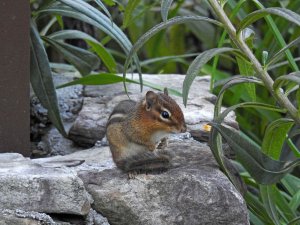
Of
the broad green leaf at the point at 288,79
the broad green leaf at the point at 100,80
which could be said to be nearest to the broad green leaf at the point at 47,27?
the broad green leaf at the point at 100,80

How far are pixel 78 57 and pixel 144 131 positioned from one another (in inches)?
40.3

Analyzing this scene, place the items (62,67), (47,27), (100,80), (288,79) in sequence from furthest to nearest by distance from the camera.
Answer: (47,27) → (62,67) → (100,80) → (288,79)

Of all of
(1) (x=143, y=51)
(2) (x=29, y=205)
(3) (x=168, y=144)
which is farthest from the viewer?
(1) (x=143, y=51)

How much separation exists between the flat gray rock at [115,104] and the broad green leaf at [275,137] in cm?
40

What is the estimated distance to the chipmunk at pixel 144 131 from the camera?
11.4ft

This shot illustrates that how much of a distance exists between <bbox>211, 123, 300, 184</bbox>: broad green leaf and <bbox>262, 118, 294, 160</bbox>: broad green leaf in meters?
0.16

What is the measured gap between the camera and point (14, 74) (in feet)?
12.2

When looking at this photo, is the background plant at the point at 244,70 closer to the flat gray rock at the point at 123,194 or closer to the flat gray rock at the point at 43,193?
the flat gray rock at the point at 123,194

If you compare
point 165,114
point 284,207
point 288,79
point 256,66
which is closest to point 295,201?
point 284,207

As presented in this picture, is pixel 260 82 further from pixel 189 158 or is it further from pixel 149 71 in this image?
pixel 149 71

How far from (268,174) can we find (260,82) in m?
0.38

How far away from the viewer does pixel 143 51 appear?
680 cm

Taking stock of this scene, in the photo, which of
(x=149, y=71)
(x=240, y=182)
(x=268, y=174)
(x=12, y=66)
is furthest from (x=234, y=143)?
(x=149, y=71)

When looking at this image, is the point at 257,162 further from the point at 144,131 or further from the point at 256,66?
the point at 144,131
